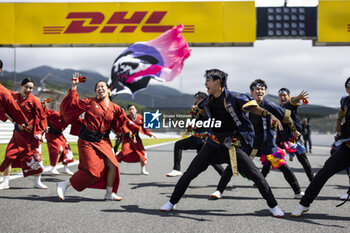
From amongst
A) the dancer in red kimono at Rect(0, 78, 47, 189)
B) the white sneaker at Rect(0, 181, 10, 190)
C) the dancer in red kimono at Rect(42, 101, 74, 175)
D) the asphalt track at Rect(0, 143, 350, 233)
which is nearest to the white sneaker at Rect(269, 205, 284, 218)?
the asphalt track at Rect(0, 143, 350, 233)

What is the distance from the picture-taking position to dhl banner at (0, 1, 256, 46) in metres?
20.9

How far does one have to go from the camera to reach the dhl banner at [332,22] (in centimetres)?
2072

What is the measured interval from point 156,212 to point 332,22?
19.3 meters

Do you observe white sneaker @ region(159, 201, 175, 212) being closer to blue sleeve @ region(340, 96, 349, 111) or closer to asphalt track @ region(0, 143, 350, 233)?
asphalt track @ region(0, 143, 350, 233)

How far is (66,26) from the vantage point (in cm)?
2203

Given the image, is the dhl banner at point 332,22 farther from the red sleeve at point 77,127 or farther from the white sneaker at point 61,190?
the white sneaker at point 61,190

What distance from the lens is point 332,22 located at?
20703 mm

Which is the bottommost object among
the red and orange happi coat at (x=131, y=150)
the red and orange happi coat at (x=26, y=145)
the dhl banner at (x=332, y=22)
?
the red and orange happi coat at (x=131, y=150)

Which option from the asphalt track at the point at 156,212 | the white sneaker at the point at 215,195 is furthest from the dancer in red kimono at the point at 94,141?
the white sneaker at the point at 215,195

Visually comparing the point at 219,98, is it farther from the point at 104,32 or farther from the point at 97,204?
the point at 104,32

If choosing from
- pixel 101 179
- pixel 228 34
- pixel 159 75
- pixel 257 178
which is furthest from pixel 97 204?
pixel 228 34

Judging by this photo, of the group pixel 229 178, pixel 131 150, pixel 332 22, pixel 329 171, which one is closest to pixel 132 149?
pixel 131 150

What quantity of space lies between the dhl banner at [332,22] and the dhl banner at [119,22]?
3814 millimetres

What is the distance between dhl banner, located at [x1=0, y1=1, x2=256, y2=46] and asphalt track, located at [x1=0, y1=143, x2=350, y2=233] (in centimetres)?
1512
